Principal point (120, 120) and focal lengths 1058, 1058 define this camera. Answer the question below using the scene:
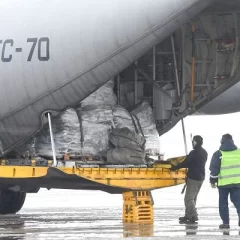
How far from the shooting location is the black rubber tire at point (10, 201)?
22.6 m

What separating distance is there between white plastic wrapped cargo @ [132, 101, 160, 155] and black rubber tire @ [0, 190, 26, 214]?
4.93 m

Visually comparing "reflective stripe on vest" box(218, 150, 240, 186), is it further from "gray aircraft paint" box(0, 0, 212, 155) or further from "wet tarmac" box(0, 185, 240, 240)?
"gray aircraft paint" box(0, 0, 212, 155)

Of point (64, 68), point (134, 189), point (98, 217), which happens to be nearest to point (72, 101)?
point (64, 68)

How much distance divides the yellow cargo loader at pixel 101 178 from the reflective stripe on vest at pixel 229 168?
0.99m

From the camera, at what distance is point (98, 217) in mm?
20672

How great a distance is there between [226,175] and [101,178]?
2.07 metres

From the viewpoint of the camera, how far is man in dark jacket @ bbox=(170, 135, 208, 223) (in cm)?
1867

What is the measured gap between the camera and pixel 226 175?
57.3 ft

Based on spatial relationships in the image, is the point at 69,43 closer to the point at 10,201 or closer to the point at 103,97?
the point at 103,97

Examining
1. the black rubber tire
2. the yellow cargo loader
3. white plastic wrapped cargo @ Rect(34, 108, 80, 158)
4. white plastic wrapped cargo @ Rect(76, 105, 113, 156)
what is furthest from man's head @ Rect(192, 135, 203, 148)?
the black rubber tire

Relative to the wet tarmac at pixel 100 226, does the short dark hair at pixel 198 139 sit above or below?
above

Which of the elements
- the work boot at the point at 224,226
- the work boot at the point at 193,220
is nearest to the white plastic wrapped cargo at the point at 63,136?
the work boot at the point at 193,220

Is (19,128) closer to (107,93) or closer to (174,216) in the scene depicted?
(107,93)

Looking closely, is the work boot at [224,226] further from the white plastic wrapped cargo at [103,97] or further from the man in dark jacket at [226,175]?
the white plastic wrapped cargo at [103,97]
